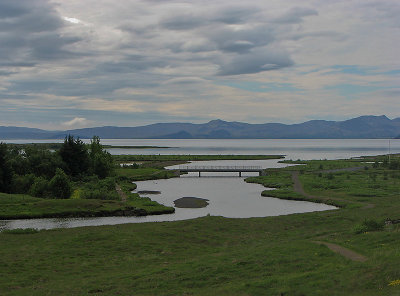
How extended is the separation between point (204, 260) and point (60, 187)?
52568 mm

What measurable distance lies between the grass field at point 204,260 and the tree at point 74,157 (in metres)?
56.9

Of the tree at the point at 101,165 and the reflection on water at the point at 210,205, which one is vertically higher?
the tree at the point at 101,165

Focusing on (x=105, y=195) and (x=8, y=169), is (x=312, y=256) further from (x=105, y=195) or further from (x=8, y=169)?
(x=8, y=169)

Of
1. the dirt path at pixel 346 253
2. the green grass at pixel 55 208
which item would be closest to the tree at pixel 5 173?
the green grass at pixel 55 208

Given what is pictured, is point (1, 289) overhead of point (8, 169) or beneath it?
beneath

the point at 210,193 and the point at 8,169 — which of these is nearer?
the point at 8,169

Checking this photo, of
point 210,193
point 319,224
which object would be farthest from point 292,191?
point 319,224

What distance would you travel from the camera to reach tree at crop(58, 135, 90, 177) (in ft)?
322

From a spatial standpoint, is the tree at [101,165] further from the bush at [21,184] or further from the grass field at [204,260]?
the grass field at [204,260]

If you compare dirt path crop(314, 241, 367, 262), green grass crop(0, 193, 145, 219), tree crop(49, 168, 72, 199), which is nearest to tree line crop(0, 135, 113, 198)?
tree crop(49, 168, 72, 199)

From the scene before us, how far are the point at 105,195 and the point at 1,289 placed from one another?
50.4 meters

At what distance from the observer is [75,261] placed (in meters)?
31.0

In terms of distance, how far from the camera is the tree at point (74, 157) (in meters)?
98.2

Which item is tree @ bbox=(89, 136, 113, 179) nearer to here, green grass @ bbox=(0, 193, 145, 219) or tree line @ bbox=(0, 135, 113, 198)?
tree line @ bbox=(0, 135, 113, 198)
